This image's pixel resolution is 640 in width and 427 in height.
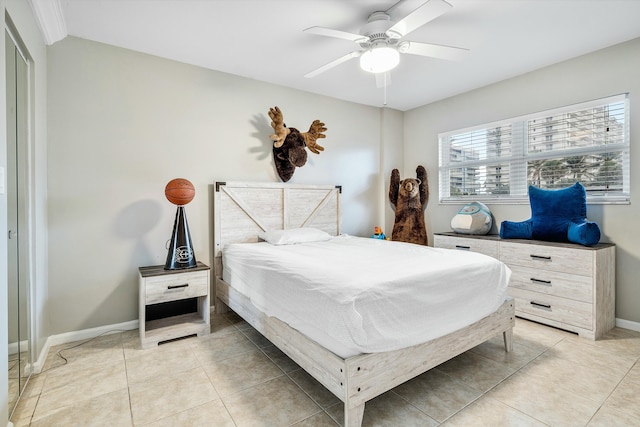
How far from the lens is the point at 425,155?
4551mm

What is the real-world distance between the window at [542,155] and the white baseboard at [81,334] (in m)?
3.94

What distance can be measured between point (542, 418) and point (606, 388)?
2.10 feet

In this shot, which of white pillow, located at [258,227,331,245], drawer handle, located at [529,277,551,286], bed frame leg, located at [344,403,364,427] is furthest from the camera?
white pillow, located at [258,227,331,245]

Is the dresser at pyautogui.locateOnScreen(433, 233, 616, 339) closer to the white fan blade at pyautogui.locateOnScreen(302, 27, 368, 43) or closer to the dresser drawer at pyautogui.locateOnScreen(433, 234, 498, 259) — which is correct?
the dresser drawer at pyautogui.locateOnScreen(433, 234, 498, 259)

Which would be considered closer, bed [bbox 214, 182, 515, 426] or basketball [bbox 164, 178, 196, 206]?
bed [bbox 214, 182, 515, 426]

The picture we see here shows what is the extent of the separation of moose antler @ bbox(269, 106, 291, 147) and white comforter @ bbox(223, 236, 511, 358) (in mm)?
1428

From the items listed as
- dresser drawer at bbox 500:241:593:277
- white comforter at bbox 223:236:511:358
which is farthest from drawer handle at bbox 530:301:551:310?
white comforter at bbox 223:236:511:358

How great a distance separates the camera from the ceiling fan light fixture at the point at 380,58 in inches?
91.6

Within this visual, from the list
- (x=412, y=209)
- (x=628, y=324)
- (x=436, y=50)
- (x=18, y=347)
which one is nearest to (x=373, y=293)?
(x=436, y=50)

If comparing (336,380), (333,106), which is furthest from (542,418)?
(333,106)

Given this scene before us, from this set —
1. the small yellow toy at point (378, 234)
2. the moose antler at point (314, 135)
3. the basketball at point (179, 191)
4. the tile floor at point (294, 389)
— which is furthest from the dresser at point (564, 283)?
the basketball at point (179, 191)

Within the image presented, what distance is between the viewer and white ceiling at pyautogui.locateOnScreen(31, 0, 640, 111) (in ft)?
7.32

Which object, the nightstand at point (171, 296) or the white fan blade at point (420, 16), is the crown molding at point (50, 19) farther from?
the white fan blade at point (420, 16)

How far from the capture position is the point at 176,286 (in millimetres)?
2602
